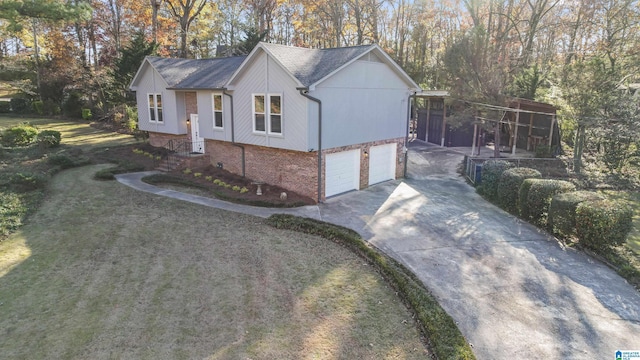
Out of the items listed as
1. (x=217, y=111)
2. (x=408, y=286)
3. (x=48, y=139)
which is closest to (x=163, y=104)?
(x=217, y=111)

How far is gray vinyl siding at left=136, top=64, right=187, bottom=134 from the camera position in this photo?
68.7ft

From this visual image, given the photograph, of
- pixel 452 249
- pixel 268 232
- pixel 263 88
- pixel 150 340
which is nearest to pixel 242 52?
pixel 263 88

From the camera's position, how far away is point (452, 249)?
37.6 feet

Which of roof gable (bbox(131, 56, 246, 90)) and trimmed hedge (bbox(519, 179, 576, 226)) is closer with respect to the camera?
trimmed hedge (bbox(519, 179, 576, 226))

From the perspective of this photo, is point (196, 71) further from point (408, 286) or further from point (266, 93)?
point (408, 286)

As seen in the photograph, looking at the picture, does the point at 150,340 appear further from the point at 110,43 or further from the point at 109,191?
the point at 110,43

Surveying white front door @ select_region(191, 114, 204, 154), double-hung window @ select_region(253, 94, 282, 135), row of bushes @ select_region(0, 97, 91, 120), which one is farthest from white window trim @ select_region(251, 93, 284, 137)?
row of bushes @ select_region(0, 97, 91, 120)

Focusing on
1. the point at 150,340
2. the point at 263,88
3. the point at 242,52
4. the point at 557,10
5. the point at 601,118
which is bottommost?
the point at 150,340

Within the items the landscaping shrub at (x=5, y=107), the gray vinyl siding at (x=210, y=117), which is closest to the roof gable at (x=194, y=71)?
the gray vinyl siding at (x=210, y=117)

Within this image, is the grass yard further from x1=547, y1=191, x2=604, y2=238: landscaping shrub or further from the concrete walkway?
x1=547, y1=191, x2=604, y2=238: landscaping shrub

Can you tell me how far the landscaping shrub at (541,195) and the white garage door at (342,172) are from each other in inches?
277

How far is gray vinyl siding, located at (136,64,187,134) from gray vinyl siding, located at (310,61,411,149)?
9.85 meters

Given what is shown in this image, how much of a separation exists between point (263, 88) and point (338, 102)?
3093 mm

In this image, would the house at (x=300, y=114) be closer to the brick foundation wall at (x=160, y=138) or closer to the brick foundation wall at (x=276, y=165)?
the brick foundation wall at (x=276, y=165)
